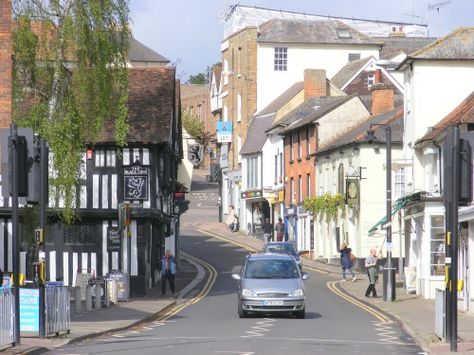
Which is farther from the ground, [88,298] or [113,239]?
[113,239]

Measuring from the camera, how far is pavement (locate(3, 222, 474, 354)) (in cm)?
2380

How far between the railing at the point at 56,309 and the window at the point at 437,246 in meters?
18.7

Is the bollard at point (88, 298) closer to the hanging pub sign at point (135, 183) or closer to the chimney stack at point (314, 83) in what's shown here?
the hanging pub sign at point (135, 183)

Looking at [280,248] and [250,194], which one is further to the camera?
[250,194]

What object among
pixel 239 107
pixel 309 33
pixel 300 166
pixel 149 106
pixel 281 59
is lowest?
pixel 300 166

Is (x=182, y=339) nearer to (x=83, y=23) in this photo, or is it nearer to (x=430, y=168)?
(x=83, y=23)

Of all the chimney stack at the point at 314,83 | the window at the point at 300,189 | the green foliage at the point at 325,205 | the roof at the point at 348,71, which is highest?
the roof at the point at 348,71

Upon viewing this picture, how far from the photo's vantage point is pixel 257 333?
2755cm

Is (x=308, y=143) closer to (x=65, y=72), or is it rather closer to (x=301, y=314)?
(x=65, y=72)

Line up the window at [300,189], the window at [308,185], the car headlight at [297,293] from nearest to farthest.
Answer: the car headlight at [297,293] < the window at [308,185] < the window at [300,189]

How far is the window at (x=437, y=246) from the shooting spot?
4172cm

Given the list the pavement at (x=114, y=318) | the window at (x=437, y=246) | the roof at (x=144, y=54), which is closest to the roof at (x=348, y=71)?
the roof at (x=144, y=54)

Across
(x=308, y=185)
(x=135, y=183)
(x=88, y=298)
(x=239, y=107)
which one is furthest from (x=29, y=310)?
(x=239, y=107)

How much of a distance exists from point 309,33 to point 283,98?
999cm
